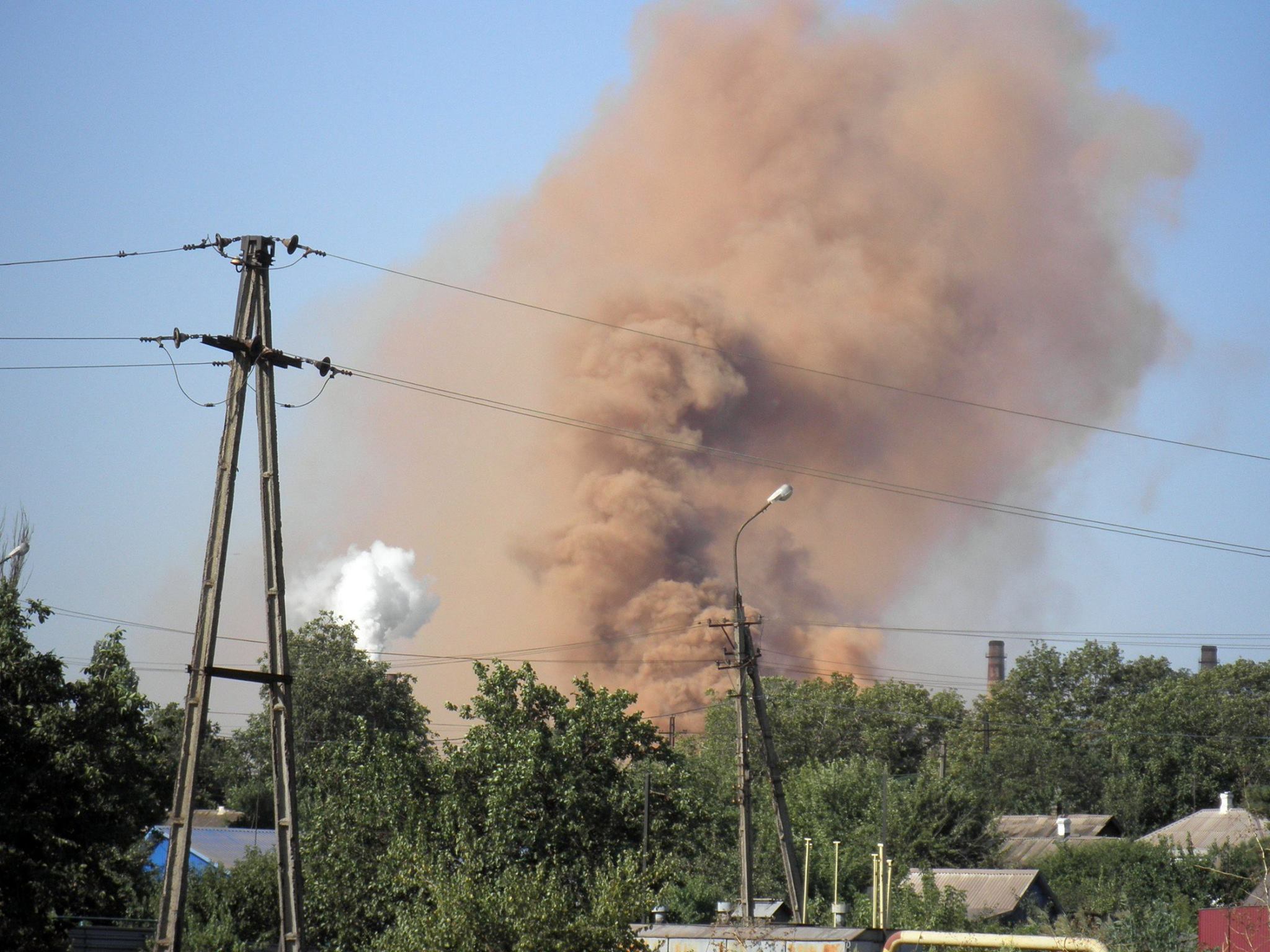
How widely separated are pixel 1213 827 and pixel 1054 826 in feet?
21.9

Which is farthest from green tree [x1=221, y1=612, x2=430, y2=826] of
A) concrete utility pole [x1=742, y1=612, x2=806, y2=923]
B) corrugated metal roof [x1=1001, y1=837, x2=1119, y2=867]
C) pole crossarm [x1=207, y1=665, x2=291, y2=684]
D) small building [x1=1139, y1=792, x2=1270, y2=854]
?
pole crossarm [x1=207, y1=665, x2=291, y2=684]

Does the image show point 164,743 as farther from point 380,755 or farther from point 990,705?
point 990,705

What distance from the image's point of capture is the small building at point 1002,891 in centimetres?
4034

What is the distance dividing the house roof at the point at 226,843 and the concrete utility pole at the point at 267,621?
25479 mm

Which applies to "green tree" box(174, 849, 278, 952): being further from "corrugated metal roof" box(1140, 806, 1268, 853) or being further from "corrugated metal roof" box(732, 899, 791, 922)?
"corrugated metal roof" box(1140, 806, 1268, 853)

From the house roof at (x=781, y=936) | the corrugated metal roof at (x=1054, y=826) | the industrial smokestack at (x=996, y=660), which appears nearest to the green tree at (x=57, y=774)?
the house roof at (x=781, y=936)

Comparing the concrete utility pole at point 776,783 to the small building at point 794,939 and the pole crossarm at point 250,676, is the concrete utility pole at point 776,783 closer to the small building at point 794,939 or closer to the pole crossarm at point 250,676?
the small building at point 794,939

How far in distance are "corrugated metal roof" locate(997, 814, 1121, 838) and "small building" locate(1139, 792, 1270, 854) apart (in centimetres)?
241

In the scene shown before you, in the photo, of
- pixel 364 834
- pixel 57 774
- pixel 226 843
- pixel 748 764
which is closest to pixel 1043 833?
pixel 226 843

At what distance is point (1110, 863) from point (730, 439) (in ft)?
94.3

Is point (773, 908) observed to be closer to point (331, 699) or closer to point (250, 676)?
point (250, 676)

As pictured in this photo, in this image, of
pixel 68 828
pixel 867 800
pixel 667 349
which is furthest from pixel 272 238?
pixel 667 349

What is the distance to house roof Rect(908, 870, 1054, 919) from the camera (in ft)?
132

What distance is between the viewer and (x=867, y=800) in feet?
150
